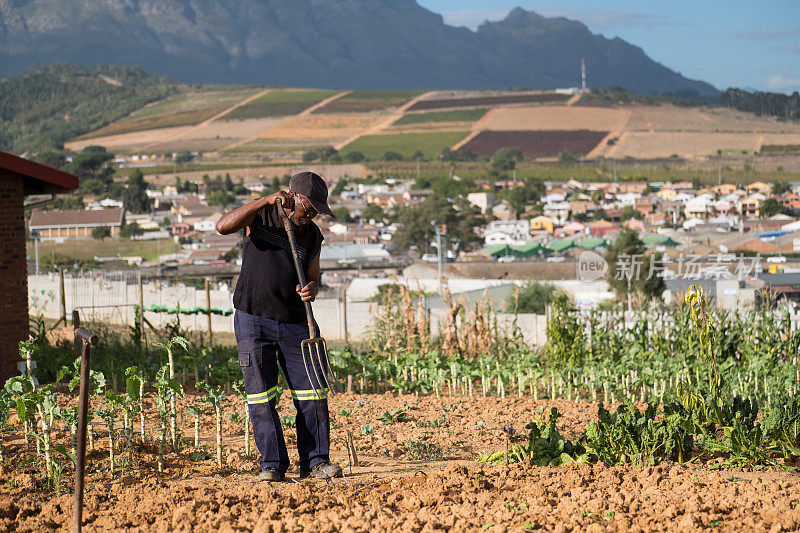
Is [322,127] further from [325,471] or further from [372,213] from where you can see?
[325,471]

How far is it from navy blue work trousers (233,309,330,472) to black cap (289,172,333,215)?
68cm

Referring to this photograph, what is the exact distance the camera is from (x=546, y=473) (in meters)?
5.28

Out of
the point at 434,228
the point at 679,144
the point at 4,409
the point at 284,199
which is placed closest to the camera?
the point at 284,199

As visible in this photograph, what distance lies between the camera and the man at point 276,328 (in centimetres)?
535

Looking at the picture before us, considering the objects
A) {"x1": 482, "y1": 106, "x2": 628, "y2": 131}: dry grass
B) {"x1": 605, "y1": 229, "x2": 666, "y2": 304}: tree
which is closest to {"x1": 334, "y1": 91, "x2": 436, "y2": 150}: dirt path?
{"x1": 482, "y1": 106, "x2": 628, "y2": 131}: dry grass

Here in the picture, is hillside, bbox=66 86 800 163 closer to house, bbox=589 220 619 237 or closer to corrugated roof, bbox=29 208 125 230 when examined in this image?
corrugated roof, bbox=29 208 125 230

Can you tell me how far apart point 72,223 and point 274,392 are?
79112mm

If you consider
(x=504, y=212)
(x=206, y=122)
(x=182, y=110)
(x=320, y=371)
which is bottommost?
(x=504, y=212)

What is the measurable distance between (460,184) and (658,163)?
1265 inches

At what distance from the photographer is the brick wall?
977 cm

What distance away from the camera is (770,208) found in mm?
89938

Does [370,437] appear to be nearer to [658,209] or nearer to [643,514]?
[643,514]

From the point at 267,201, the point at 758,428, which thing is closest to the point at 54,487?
the point at 267,201

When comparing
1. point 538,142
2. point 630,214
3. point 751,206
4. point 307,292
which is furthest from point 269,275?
point 538,142
